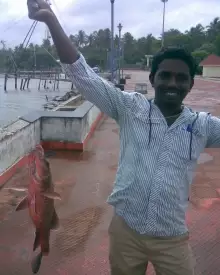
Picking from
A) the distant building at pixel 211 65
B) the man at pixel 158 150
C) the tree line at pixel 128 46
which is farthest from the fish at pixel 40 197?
the tree line at pixel 128 46

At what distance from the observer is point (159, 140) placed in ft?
7.41

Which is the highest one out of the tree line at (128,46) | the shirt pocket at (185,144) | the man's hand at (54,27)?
the tree line at (128,46)

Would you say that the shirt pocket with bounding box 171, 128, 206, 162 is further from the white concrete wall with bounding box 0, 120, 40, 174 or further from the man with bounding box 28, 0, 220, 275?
the white concrete wall with bounding box 0, 120, 40, 174

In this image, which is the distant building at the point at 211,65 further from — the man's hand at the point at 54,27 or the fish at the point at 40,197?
the man's hand at the point at 54,27

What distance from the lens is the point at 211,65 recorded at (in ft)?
202

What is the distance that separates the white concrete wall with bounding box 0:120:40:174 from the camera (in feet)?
21.3

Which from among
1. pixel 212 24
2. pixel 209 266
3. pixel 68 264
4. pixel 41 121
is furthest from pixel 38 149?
pixel 212 24

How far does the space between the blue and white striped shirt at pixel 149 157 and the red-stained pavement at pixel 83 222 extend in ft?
4.65

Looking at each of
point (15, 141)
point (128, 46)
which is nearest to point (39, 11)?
point (15, 141)

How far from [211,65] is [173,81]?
62493 millimetres

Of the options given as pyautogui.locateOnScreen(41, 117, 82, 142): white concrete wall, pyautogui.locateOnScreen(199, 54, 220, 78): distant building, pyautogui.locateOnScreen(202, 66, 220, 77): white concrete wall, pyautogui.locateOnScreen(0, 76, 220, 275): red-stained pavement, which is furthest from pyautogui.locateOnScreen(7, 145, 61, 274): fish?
pyautogui.locateOnScreen(202, 66, 220, 77): white concrete wall

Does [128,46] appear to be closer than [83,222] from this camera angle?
No

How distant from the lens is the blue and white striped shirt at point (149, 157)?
2.25 metres

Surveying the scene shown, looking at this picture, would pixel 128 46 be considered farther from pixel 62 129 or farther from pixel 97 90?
pixel 97 90
